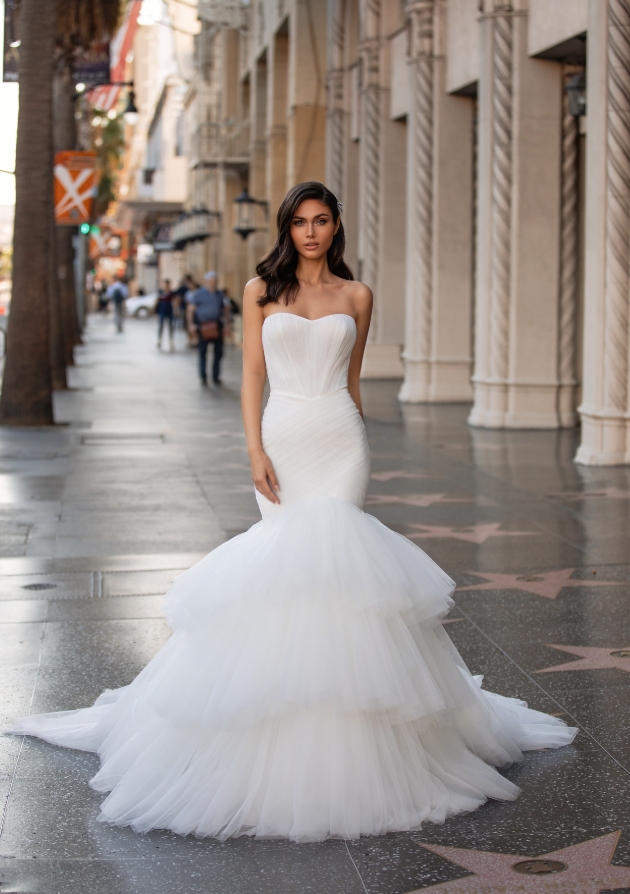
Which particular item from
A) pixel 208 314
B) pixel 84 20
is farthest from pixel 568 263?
pixel 84 20

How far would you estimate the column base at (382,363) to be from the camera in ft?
83.2

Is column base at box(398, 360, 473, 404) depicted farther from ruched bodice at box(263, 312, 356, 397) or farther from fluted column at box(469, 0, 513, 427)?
ruched bodice at box(263, 312, 356, 397)

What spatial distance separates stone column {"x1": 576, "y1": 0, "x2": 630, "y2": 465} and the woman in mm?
8442

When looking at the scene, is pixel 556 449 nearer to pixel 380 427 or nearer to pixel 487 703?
pixel 380 427

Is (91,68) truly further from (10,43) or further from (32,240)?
(32,240)

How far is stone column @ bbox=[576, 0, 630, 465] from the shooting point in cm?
1242

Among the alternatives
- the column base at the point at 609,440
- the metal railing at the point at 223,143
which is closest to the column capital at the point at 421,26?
the column base at the point at 609,440

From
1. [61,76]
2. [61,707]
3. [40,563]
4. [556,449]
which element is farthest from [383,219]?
[61,707]

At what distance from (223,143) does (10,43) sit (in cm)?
2799

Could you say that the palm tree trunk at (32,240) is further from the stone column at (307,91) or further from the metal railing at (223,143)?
the metal railing at (223,143)

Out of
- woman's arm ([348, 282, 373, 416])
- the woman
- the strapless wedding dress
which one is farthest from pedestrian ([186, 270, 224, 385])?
the strapless wedding dress

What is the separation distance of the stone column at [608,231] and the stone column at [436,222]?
Answer: 23.6 ft

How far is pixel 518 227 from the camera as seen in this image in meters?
16.2

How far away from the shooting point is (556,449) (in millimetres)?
14219
